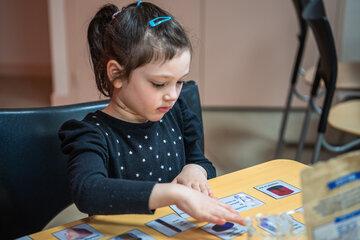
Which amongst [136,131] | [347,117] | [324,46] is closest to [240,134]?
[347,117]

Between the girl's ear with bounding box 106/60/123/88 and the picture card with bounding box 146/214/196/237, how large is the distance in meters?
0.29

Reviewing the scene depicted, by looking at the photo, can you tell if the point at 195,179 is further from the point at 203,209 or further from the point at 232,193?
the point at 203,209

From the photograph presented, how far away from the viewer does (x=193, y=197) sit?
0.81 m

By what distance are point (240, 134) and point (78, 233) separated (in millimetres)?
2304

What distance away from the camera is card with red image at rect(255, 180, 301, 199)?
3.23 feet

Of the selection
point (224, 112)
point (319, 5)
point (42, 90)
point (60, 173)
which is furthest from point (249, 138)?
point (60, 173)

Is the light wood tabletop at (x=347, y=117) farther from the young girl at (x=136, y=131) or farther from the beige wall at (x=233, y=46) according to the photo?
the beige wall at (x=233, y=46)

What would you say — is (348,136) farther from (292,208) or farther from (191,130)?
(292,208)

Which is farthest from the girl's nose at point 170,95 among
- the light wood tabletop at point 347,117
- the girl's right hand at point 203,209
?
the light wood tabletop at point 347,117

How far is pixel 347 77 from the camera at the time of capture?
8.18 ft

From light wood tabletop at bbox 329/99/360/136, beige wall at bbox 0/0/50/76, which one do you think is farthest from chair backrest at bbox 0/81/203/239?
beige wall at bbox 0/0/50/76

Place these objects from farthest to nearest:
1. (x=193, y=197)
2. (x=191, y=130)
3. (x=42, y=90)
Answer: (x=42, y=90) → (x=191, y=130) → (x=193, y=197)

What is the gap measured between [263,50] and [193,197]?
2.56m

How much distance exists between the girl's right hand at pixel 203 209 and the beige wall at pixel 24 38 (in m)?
3.68
